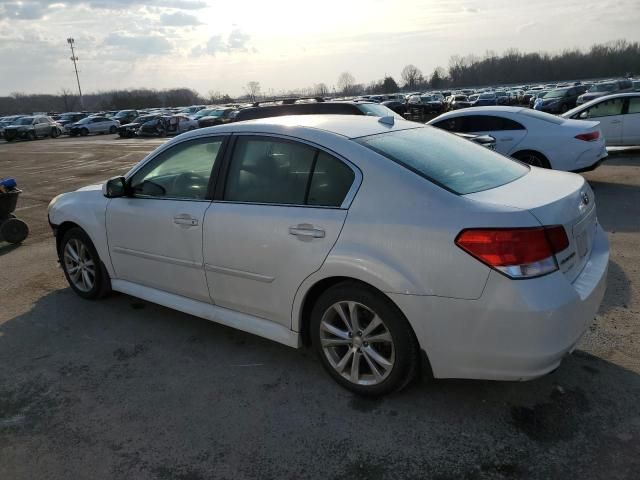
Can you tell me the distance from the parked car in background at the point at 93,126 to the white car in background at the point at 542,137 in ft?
126

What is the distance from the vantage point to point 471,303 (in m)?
2.59

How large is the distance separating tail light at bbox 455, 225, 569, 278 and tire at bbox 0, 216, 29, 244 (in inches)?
268

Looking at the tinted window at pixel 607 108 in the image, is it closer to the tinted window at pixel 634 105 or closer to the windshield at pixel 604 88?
the tinted window at pixel 634 105

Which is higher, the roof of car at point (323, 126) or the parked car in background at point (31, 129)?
the roof of car at point (323, 126)

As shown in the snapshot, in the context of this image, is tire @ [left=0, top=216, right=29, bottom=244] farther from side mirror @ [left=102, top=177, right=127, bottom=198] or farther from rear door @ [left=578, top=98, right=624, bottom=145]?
rear door @ [left=578, top=98, right=624, bottom=145]

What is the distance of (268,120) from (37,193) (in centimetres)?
1105

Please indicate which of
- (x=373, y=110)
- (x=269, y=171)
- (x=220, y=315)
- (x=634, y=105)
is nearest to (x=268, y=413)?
(x=220, y=315)

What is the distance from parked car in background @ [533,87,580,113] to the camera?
1177 inches

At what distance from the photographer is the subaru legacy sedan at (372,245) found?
2570mm

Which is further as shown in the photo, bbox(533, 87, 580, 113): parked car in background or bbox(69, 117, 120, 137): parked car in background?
bbox(69, 117, 120, 137): parked car in background

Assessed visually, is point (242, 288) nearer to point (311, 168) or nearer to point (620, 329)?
point (311, 168)

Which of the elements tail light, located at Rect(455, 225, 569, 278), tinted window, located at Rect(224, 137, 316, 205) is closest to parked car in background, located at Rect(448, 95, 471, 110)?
tinted window, located at Rect(224, 137, 316, 205)

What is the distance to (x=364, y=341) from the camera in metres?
3.05

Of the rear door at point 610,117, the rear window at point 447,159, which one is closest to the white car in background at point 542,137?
the rear door at point 610,117
